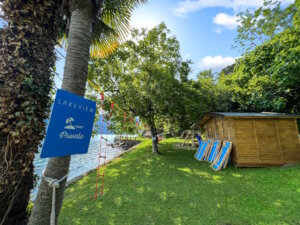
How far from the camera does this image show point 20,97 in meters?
1.56

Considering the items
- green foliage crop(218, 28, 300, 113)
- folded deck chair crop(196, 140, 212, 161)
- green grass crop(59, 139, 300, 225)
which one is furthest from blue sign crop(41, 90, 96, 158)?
green foliage crop(218, 28, 300, 113)

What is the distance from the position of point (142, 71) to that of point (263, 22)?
381 inches

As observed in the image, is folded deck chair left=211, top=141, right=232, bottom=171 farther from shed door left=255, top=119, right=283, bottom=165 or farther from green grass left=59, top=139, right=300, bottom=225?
shed door left=255, top=119, right=283, bottom=165

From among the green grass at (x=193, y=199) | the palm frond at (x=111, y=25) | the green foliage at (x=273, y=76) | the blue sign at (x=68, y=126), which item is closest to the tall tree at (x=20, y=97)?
the blue sign at (x=68, y=126)

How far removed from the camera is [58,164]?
158cm

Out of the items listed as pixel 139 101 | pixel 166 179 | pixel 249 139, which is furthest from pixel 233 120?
pixel 139 101

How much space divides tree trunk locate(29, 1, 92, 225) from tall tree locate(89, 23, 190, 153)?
5.57 meters

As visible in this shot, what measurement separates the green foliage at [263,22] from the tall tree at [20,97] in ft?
39.4

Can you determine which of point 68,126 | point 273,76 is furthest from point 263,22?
point 68,126

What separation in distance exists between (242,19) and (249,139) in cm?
970

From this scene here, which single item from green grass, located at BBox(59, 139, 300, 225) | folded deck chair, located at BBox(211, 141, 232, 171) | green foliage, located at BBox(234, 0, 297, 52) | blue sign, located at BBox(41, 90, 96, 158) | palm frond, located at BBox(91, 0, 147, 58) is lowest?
green grass, located at BBox(59, 139, 300, 225)

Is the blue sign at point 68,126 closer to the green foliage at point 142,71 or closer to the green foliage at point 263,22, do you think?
the green foliage at point 142,71

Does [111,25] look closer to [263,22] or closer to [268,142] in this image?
[268,142]

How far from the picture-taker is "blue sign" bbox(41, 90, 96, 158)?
4.00ft
